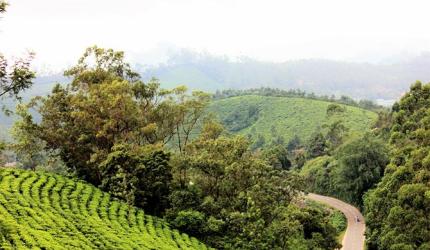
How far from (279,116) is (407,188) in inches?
3643

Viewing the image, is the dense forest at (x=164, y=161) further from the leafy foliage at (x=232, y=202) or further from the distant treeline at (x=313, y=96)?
the distant treeline at (x=313, y=96)

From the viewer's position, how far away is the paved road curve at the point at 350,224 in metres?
50.7

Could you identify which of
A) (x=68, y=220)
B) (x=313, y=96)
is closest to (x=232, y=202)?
(x=68, y=220)

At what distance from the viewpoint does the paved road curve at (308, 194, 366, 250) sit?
50.7m

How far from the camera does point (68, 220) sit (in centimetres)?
2514

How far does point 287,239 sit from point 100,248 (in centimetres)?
1372

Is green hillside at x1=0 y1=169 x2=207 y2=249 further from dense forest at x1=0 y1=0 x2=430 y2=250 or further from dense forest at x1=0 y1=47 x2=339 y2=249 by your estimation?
dense forest at x1=0 y1=47 x2=339 y2=249

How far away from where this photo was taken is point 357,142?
2441 inches

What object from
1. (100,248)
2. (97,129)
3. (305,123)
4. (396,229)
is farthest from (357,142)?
(305,123)

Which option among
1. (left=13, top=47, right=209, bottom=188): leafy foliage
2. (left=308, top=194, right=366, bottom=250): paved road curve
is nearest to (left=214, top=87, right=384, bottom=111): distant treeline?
(left=308, top=194, right=366, bottom=250): paved road curve

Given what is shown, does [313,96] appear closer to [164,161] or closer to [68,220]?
[164,161]

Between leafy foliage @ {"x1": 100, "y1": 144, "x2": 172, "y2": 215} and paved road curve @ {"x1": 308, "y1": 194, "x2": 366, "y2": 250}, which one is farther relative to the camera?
paved road curve @ {"x1": 308, "y1": 194, "x2": 366, "y2": 250}

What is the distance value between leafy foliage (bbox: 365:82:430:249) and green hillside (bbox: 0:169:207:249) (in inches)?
616

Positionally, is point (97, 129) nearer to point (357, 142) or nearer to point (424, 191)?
point (424, 191)
